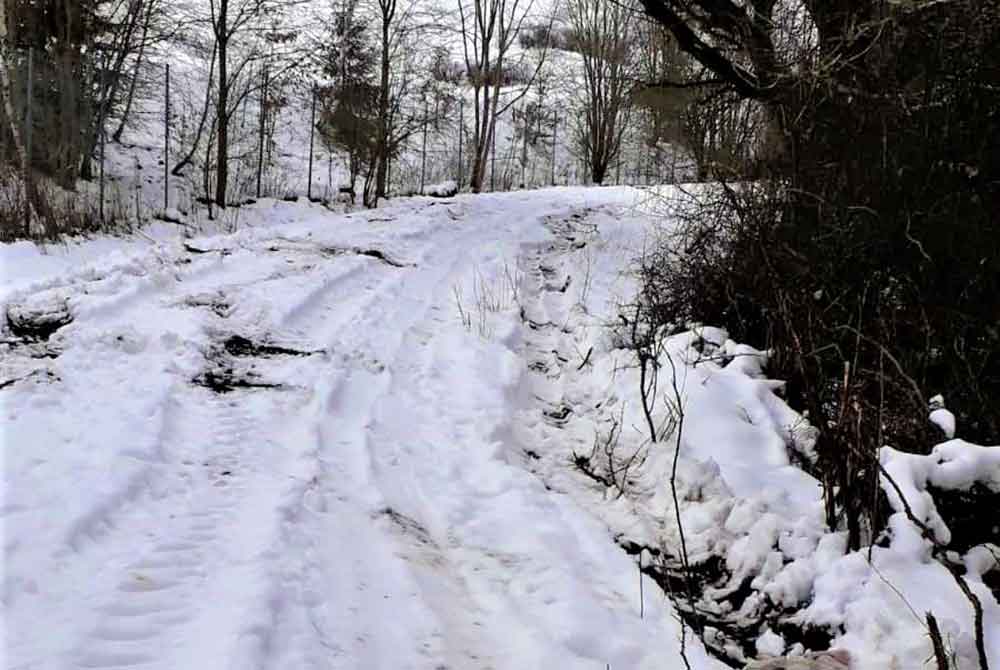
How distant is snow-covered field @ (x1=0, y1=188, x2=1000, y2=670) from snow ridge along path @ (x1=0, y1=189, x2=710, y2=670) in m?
0.01

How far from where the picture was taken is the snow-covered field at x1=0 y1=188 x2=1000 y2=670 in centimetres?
214

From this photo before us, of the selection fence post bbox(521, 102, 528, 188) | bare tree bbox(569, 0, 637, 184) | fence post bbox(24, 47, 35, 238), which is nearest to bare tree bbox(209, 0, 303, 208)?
fence post bbox(24, 47, 35, 238)

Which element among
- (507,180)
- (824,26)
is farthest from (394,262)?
(507,180)

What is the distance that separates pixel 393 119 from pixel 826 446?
13.5 m

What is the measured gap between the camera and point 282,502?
2777 millimetres

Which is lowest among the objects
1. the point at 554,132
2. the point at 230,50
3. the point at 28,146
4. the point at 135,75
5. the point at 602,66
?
the point at 28,146

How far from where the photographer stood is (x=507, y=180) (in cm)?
2284

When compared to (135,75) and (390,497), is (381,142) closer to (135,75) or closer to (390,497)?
(135,75)

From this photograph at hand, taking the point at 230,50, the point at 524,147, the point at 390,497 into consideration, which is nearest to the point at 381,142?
the point at 230,50

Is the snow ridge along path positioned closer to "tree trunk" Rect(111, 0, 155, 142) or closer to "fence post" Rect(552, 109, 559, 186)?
"tree trunk" Rect(111, 0, 155, 142)

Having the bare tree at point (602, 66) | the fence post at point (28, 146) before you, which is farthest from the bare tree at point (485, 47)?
the fence post at point (28, 146)

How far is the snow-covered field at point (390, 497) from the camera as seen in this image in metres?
2.14

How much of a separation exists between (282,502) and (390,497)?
0.45 m

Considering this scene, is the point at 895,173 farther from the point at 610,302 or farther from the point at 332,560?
the point at 332,560
